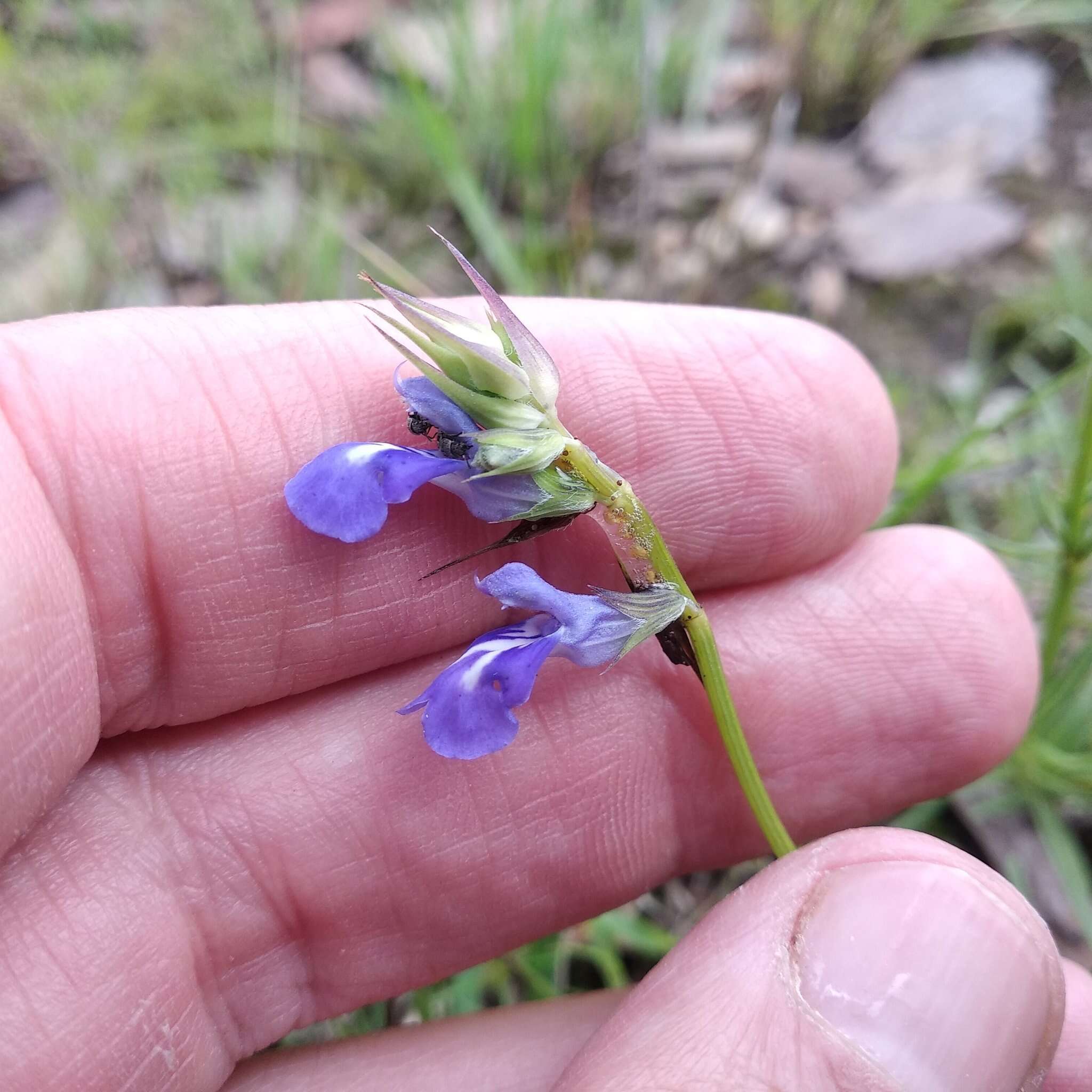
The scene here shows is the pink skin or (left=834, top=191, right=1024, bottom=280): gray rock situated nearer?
the pink skin

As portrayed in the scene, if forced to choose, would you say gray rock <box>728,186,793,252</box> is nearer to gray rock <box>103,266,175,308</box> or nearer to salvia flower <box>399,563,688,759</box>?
gray rock <box>103,266,175,308</box>

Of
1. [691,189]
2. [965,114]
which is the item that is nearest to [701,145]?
[691,189]

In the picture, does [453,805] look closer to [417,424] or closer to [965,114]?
[417,424]

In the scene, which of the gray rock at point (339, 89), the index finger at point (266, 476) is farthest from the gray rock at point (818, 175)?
the index finger at point (266, 476)

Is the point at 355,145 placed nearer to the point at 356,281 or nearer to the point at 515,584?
the point at 356,281

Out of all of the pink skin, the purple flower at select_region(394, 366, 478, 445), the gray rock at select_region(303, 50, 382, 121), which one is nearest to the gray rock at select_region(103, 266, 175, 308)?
the gray rock at select_region(303, 50, 382, 121)
